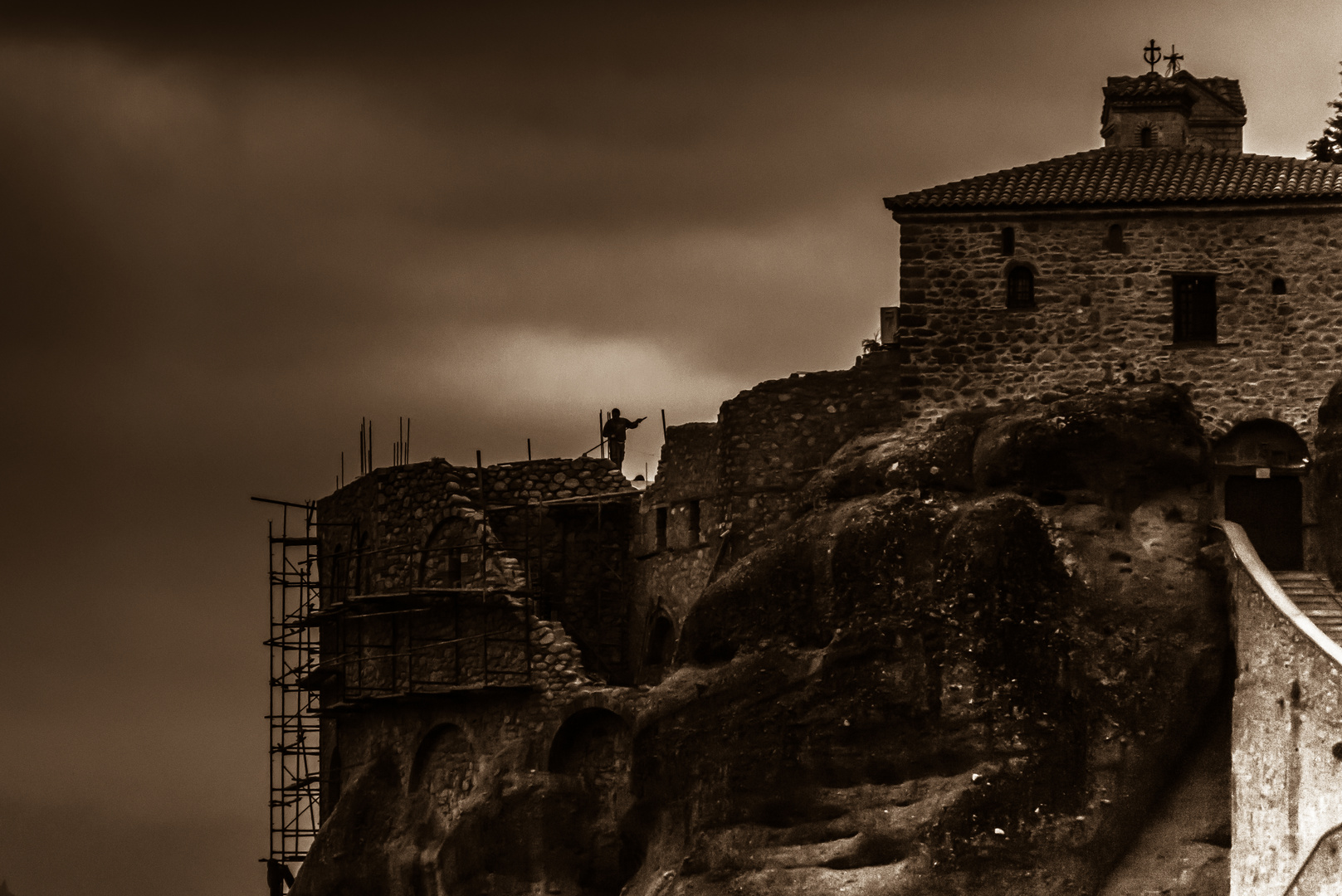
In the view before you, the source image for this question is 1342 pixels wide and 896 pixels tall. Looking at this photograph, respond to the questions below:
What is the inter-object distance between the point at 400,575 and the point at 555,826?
7.30m

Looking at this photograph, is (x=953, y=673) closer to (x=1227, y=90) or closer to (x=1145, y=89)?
(x=1145, y=89)

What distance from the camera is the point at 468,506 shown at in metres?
47.1

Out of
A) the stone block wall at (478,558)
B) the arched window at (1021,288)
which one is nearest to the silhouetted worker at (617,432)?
the stone block wall at (478,558)

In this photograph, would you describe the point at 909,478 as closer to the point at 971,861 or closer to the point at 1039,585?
the point at 1039,585

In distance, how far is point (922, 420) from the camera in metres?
42.3

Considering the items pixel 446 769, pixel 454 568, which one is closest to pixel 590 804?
pixel 446 769

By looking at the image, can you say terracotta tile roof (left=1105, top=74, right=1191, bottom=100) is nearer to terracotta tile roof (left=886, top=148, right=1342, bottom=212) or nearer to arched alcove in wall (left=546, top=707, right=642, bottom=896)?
terracotta tile roof (left=886, top=148, right=1342, bottom=212)

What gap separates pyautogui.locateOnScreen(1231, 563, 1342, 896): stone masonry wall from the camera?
1314 inches

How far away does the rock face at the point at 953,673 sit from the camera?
116ft

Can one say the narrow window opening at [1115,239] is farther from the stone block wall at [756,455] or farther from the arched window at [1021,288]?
the stone block wall at [756,455]

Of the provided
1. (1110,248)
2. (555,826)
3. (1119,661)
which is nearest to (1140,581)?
(1119,661)

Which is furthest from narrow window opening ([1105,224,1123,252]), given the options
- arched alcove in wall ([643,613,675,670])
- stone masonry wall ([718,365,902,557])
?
arched alcove in wall ([643,613,675,670])

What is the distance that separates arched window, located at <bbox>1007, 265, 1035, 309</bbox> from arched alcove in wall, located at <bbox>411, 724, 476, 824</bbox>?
11.9 meters

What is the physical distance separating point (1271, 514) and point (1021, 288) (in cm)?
549
